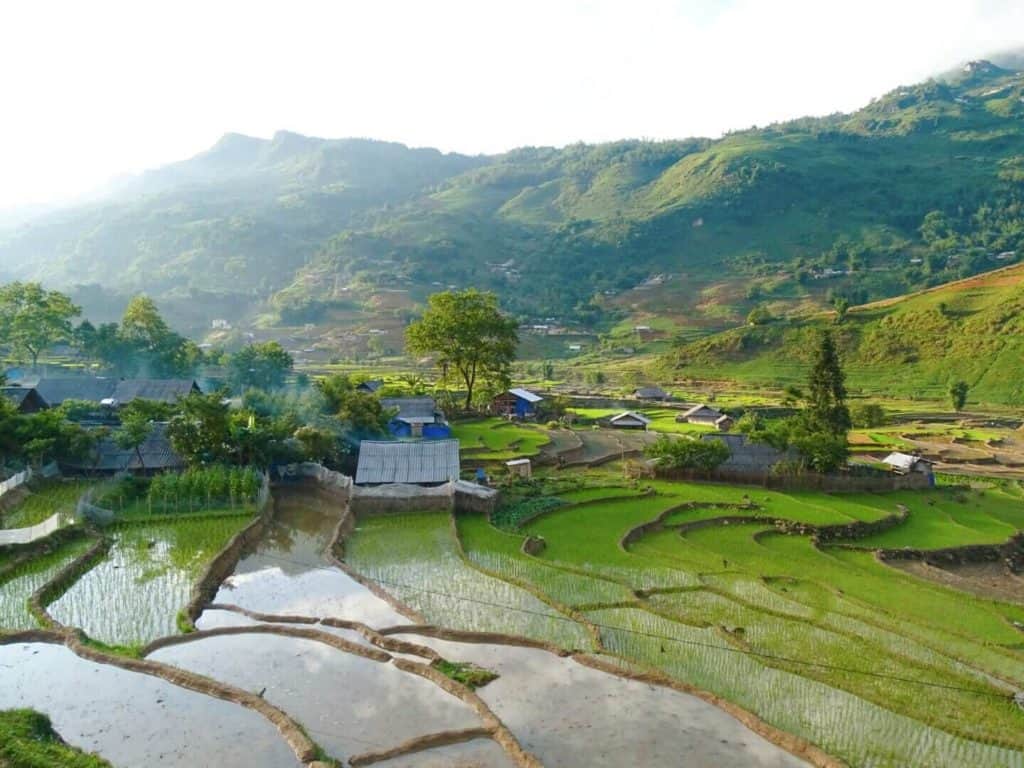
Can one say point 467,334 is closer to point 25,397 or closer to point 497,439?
point 497,439

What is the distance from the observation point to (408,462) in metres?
33.1

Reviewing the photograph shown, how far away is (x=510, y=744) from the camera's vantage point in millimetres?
13297

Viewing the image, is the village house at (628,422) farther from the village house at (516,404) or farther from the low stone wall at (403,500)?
the low stone wall at (403,500)

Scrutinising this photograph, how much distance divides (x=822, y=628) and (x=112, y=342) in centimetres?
6181

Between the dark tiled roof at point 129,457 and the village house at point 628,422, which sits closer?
the dark tiled roof at point 129,457

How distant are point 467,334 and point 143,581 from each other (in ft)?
118

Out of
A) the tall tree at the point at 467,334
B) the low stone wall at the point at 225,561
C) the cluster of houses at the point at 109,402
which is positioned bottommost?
the low stone wall at the point at 225,561

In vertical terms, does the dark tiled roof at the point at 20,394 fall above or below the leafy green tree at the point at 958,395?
above

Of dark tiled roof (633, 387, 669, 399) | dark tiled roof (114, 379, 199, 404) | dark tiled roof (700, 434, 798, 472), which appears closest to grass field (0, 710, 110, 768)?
dark tiled roof (700, 434, 798, 472)

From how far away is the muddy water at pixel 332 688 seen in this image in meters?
13.8

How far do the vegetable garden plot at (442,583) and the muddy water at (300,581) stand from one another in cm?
90

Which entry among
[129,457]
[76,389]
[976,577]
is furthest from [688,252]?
[129,457]

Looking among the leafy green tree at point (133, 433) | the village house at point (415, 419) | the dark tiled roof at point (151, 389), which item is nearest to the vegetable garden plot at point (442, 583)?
the leafy green tree at point (133, 433)

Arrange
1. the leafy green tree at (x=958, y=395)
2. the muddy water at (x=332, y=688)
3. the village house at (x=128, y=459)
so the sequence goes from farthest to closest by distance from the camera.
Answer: the leafy green tree at (x=958, y=395), the village house at (x=128, y=459), the muddy water at (x=332, y=688)
